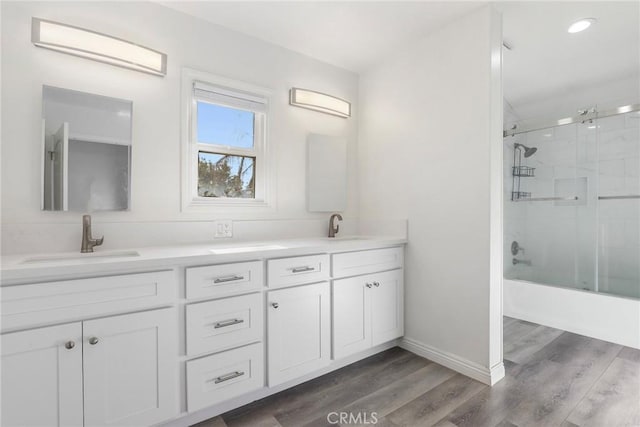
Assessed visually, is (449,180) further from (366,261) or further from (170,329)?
(170,329)

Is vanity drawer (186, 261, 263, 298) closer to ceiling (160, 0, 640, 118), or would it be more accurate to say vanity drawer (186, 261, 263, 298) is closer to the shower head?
ceiling (160, 0, 640, 118)

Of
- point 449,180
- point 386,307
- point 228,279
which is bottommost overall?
point 386,307

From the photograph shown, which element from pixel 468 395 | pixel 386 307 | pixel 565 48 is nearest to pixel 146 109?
pixel 386 307

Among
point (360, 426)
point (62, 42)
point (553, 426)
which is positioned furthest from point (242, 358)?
point (62, 42)

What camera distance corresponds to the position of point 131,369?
1399 millimetres

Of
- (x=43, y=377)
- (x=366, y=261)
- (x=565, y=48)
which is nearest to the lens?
(x=43, y=377)

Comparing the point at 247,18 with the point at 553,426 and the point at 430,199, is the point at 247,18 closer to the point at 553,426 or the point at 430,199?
the point at 430,199

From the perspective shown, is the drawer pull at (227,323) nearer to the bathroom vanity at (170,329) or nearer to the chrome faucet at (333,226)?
the bathroom vanity at (170,329)

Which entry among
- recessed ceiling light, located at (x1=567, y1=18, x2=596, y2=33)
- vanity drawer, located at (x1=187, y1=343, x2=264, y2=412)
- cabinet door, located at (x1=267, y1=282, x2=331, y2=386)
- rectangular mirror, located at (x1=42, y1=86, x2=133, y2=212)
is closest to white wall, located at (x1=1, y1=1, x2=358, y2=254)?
rectangular mirror, located at (x1=42, y1=86, x2=133, y2=212)

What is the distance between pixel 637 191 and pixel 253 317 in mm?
3721

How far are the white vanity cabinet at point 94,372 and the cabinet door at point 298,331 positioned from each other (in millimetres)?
535

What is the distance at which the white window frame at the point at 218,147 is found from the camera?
83.3 inches

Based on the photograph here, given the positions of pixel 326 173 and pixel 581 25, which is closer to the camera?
pixel 581 25

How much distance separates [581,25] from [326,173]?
7.14 ft
